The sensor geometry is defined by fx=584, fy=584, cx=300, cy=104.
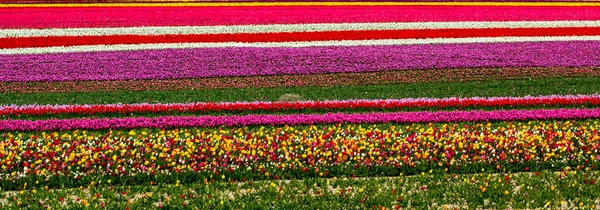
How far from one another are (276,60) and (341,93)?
3.96 meters

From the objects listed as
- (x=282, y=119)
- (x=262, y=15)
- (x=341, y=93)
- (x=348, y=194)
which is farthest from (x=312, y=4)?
(x=348, y=194)

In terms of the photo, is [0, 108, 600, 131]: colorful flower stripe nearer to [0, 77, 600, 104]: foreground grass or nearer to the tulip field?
the tulip field

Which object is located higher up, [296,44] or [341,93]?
[341,93]

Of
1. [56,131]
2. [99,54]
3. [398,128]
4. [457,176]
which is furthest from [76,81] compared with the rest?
[457,176]

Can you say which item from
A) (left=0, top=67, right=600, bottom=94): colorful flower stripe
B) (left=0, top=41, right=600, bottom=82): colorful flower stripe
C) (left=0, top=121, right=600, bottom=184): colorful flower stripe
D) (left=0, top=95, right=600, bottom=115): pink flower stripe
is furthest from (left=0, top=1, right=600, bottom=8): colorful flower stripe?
(left=0, top=121, right=600, bottom=184): colorful flower stripe

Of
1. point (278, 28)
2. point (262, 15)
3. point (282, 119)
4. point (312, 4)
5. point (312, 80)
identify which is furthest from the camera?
point (312, 4)

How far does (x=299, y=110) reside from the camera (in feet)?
45.1

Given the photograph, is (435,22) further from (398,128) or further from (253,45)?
(398,128)

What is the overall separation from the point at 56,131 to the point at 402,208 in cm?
757

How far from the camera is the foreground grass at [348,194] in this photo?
327 inches

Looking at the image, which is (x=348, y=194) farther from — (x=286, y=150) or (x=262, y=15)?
→ (x=262, y=15)

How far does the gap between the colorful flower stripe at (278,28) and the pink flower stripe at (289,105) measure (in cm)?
976

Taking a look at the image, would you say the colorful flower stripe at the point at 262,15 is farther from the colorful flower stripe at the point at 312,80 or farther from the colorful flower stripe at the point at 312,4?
the colorful flower stripe at the point at 312,80

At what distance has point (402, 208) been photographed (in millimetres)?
8234
